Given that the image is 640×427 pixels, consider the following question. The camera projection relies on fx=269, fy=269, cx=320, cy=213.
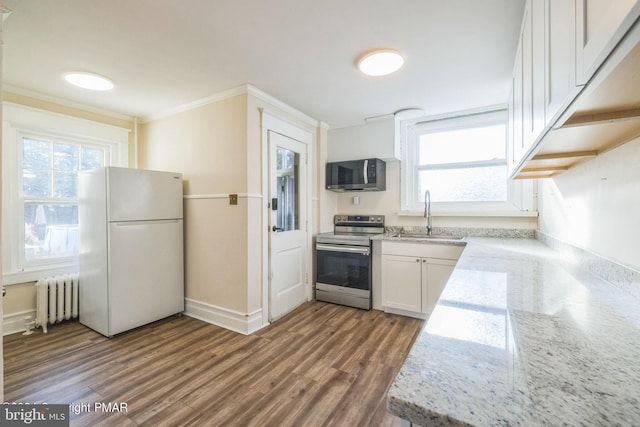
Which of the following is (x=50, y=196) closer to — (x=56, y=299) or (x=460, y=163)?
(x=56, y=299)

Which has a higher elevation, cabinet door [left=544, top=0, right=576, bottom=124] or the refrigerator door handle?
cabinet door [left=544, top=0, right=576, bottom=124]

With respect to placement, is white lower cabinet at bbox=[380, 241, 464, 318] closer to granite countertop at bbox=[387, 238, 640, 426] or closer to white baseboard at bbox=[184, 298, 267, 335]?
white baseboard at bbox=[184, 298, 267, 335]

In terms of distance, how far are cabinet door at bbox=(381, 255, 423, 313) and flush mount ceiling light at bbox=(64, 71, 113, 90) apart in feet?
10.6

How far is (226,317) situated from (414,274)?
6.62ft

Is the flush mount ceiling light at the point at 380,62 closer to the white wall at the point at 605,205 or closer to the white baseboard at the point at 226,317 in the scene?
the white wall at the point at 605,205

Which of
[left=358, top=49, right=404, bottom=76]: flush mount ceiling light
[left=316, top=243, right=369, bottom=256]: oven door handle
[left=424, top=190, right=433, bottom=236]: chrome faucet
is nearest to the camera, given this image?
[left=358, top=49, right=404, bottom=76]: flush mount ceiling light

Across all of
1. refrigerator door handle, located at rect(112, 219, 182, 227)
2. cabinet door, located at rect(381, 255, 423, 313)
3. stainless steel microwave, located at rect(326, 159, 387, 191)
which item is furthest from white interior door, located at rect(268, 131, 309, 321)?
refrigerator door handle, located at rect(112, 219, 182, 227)

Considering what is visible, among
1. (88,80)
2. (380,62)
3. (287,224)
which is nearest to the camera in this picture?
(380,62)

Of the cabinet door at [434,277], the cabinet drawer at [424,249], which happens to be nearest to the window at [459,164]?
the cabinet drawer at [424,249]

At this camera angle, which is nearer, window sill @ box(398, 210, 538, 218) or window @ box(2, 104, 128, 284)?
window @ box(2, 104, 128, 284)

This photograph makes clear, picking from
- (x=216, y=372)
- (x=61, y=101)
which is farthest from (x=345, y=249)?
(x=61, y=101)

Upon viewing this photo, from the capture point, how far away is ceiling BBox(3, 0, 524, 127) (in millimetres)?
1587

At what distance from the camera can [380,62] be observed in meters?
2.08

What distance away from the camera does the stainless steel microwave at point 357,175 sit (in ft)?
11.1
